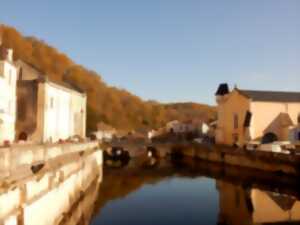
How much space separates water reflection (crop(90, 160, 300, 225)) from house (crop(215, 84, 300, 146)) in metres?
8.74

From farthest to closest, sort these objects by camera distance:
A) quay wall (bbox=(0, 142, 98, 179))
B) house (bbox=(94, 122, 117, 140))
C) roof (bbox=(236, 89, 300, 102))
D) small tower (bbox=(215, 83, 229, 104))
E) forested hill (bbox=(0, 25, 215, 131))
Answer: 1. forested hill (bbox=(0, 25, 215, 131))
2. house (bbox=(94, 122, 117, 140))
3. small tower (bbox=(215, 83, 229, 104))
4. roof (bbox=(236, 89, 300, 102))
5. quay wall (bbox=(0, 142, 98, 179))

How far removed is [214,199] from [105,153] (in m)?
34.4

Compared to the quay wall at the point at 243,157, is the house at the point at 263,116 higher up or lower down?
higher up

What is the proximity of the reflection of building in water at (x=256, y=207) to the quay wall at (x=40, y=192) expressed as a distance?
25.5ft

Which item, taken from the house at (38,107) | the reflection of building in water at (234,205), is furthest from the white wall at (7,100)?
the reflection of building in water at (234,205)

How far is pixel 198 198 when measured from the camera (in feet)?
84.7

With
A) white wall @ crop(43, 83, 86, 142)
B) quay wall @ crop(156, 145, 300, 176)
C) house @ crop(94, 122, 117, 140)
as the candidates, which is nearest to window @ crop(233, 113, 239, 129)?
quay wall @ crop(156, 145, 300, 176)

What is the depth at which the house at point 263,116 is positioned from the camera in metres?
44.5

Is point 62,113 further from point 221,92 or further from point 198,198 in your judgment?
point 221,92

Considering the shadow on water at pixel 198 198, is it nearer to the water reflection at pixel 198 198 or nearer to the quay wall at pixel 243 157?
the water reflection at pixel 198 198

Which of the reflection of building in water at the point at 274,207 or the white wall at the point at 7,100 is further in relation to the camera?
the white wall at the point at 7,100

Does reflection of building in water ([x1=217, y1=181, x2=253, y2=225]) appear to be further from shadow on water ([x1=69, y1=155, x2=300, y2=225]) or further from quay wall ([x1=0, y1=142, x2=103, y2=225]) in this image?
quay wall ([x1=0, y1=142, x2=103, y2=225])

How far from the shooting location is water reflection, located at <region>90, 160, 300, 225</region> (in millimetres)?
19219

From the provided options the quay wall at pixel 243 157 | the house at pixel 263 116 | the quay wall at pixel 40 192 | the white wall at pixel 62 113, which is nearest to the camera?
the quay wall at pixel 40 192
